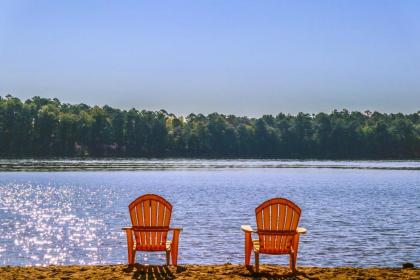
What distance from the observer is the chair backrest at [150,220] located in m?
12.3

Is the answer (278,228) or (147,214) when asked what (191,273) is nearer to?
(147,214)

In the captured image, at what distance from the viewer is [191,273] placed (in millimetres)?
11594

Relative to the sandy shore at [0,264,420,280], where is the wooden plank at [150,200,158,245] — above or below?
above

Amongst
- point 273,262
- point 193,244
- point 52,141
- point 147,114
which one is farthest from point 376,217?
point 147,114

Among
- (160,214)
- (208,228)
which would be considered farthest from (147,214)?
(208,228)

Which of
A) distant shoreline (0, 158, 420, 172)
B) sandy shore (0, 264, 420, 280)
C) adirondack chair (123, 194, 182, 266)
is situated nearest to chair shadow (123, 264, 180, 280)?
sandy shore (0, 264, 420, 280)

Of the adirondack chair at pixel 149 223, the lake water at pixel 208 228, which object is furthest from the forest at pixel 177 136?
the adirondack chair at pixel 149 223

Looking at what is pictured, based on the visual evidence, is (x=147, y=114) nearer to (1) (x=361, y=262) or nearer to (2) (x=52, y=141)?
(2) (x=52, y=141)

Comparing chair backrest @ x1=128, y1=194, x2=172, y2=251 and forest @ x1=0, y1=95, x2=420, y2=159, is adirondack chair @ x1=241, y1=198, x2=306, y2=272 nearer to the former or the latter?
chair backrest @ x1=128, y1=194, x2=172, y2=251

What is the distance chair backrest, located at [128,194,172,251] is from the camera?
12344mm

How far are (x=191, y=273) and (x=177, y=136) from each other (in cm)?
16775

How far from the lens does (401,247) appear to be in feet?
75.2

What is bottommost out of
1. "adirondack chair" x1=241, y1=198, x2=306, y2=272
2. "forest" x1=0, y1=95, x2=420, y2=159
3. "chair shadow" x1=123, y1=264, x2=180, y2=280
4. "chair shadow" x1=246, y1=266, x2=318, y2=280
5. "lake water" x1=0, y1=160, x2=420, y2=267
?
"lake water" x1=0, y1=160, x2=420, y2=267

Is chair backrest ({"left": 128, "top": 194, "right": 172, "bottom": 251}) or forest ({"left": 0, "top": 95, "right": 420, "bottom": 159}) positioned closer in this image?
chair backrest ({"left": 128, "top": 194, "right": 172, "bottom": 251})
